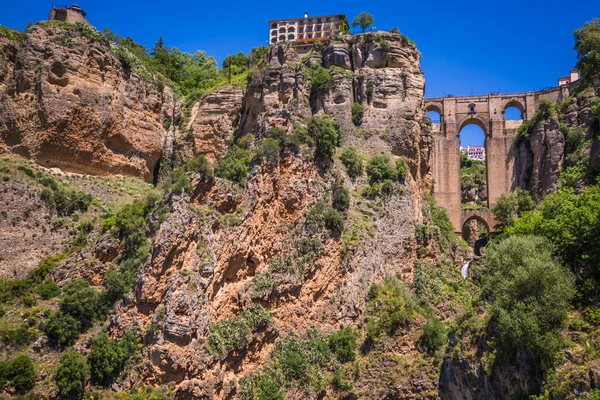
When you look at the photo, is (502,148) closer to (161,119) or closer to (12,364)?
(161,119)

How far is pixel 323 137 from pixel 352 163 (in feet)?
8.45

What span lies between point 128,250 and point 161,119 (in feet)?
49.4

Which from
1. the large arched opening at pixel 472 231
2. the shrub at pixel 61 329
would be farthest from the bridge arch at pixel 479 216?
the shrub at pixel 61 329

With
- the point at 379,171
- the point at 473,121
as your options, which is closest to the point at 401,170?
the point at 379,171

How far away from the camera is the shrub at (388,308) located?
3322 centimetres

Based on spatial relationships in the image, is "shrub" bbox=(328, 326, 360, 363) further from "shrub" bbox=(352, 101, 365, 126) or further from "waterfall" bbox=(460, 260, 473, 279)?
"shrub" bbox=(352, 101, 365, 126)

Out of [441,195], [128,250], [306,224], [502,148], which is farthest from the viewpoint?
[502,148]

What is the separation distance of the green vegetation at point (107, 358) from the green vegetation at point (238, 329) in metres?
3.69

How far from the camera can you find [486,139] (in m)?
59.9

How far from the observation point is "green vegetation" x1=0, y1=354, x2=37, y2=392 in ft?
84.0

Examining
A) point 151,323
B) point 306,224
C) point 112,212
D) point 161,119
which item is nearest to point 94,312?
point 151,323

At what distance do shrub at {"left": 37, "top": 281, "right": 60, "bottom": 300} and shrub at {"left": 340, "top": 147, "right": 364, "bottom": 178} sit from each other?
59.0 ft

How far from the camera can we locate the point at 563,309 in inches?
858

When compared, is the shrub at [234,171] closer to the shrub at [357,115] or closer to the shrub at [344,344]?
the shrub at [344,344]
